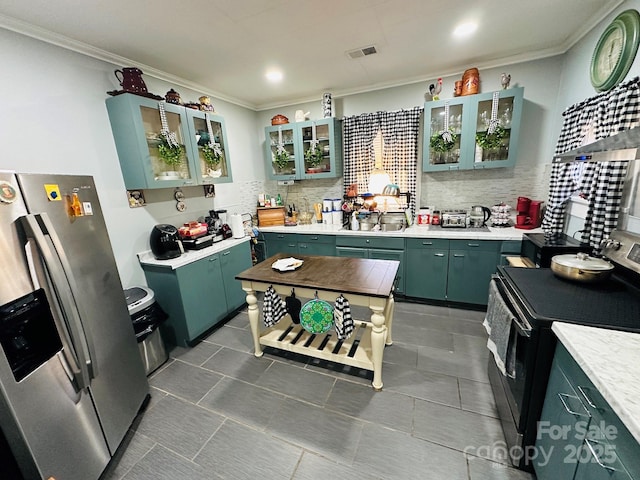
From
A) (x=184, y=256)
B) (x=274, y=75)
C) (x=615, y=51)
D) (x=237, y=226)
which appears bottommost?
(x=184, y=256)

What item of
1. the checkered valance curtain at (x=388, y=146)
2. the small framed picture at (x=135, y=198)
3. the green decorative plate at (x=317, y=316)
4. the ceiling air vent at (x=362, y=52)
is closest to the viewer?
the green decorative plate at (x=317, y=316)

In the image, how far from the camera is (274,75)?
277cm

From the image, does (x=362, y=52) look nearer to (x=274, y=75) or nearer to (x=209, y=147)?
(x=274, y=75)

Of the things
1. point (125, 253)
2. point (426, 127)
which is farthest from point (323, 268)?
point (426, 127)

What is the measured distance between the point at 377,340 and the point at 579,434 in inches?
39.1

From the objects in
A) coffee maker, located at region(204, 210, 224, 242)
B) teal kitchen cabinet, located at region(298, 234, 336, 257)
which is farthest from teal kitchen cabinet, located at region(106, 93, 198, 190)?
teal kitchen cabinet, located at region(298, 234, 336, 257)

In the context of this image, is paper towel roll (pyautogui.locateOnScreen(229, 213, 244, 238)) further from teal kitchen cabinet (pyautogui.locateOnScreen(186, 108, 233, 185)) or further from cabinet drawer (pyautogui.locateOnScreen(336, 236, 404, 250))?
cabinet drawer (pyautogui.locateOnScreen(336, 236, 404, 250))

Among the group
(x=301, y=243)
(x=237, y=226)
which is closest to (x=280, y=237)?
(x=301, y=243)

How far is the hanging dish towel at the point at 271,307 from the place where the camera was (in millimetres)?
1974

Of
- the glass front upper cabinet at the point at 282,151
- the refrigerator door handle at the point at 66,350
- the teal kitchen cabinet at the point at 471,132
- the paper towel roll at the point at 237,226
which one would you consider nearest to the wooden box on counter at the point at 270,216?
the glass front upper cabinet at the point at 282,151

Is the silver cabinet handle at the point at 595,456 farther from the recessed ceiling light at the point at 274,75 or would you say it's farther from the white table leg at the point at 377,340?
the recessed ceiling light at the point at 274,75

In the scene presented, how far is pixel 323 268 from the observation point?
81.7 inches

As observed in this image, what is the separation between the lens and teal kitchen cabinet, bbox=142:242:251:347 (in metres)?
2.32

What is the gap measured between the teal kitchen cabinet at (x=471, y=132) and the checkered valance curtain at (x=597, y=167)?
453 mm
